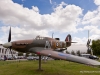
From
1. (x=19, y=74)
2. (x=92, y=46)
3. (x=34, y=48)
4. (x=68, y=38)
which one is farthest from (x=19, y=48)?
(x=92, y=46)

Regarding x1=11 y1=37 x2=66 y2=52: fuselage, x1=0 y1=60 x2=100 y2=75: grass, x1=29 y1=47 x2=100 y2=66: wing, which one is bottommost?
x1=0 y1=60 x2=100 y2=75: grass

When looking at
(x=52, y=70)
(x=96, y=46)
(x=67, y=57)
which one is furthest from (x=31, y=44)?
(x=96, y=46)

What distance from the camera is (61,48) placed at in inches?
809

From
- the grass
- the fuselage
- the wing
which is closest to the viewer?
the wing

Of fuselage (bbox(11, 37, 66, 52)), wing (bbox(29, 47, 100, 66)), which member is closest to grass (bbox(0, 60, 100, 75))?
wing (bbox(29, 47, 100, 66))

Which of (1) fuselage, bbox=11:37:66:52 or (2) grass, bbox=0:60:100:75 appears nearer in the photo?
(2) grass, bbox=0:60:100:75

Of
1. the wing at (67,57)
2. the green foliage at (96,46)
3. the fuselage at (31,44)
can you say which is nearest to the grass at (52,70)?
the wing at (67,57)

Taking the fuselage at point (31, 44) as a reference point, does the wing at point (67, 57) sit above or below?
below

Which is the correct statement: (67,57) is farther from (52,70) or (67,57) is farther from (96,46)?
(96,46)

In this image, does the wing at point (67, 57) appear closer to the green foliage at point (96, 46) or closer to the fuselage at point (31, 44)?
the fuselage at point (31, 44)

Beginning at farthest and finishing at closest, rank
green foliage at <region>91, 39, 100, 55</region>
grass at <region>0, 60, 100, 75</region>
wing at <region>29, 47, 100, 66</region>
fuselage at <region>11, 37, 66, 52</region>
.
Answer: green foliage at <region>91, 39, 100, 55</region> → fuselage at <region>11, 37, 66, 52</region> → grass at <region>0, 60, 100, 75</region> → wing at <region>29, 47, 100, 66</region>

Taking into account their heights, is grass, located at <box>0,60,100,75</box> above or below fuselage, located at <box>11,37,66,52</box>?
below

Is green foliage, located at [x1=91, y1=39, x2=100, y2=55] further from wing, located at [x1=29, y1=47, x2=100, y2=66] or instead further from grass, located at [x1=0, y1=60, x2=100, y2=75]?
wing, located at [x1=29, y1=47, x2=100, y2=66]

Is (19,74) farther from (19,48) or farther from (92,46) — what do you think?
(92,46)
